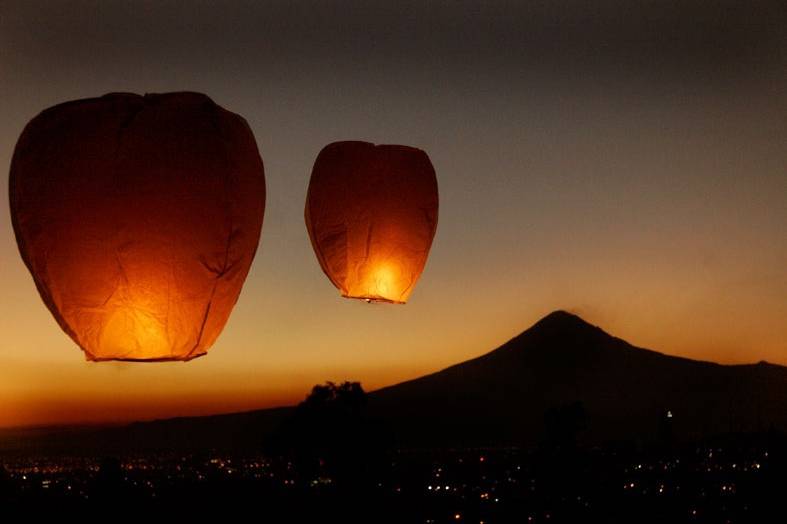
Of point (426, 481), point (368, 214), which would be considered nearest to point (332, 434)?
point (426, 481)

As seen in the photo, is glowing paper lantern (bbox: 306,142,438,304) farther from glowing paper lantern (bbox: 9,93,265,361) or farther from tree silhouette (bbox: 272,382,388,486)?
tree silhouette (bbox: 272,382,388,486)

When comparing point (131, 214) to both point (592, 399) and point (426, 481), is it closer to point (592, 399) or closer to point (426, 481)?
point (426, 481)

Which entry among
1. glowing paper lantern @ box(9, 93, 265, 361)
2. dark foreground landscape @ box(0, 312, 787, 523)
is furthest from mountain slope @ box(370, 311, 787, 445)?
glowing paper lantern @ box(9, 93, 265, 361)

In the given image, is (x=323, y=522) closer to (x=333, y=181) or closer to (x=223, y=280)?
(x=333, y=181)

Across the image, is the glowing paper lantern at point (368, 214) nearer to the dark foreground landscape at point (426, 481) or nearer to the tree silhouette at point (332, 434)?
the dark foreground landscape at point (426, 481)

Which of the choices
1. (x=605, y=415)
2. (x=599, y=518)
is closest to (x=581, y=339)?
(x=605, y=415)
